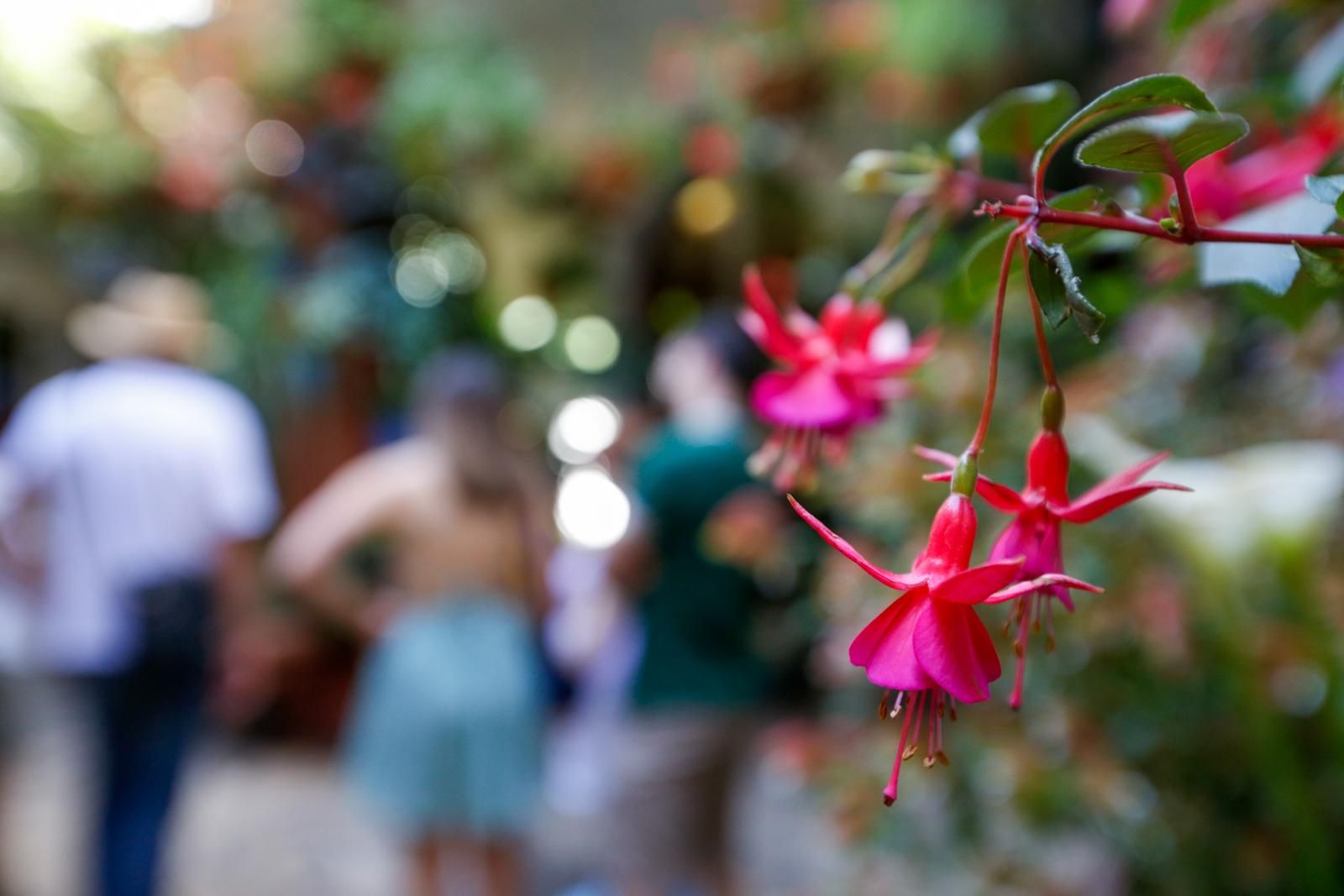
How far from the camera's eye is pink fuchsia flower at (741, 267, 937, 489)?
42 cm

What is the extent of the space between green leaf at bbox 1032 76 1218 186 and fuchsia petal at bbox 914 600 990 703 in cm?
12

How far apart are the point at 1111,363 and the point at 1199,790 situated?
1.67 feet

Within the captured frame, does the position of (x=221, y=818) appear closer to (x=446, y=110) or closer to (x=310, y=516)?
(x=310, y=516)

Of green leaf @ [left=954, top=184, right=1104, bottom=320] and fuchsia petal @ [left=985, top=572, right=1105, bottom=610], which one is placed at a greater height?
green leaf @ [left=954, top=184, right=1104, bottom=320]

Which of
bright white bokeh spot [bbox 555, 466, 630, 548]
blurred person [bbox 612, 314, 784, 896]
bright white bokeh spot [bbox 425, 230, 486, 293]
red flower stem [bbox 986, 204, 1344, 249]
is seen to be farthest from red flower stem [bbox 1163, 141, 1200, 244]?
bright white bokeh spot [bbox 425, 230, 486, 293]

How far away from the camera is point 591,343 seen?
3.53m

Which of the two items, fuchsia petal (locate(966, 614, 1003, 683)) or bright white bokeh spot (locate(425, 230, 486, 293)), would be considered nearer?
fuchsia petal (locate(966, 614, 1003, 683))

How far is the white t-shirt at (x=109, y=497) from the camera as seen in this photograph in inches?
67.3

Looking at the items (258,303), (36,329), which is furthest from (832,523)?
(36,329)

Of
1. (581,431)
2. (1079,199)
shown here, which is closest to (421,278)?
(581,431)

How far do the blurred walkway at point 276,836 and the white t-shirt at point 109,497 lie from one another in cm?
47

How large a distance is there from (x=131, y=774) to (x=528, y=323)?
6.56 ft

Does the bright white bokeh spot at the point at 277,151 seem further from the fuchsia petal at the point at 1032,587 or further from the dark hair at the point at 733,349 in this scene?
the fuchsia petal at the point at 1032,587

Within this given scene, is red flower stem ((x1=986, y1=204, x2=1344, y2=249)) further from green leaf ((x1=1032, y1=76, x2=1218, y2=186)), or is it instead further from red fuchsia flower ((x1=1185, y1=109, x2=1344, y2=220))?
red fuchsia flower ((x1=1185, y1=109, x2=1344, y2=220))
